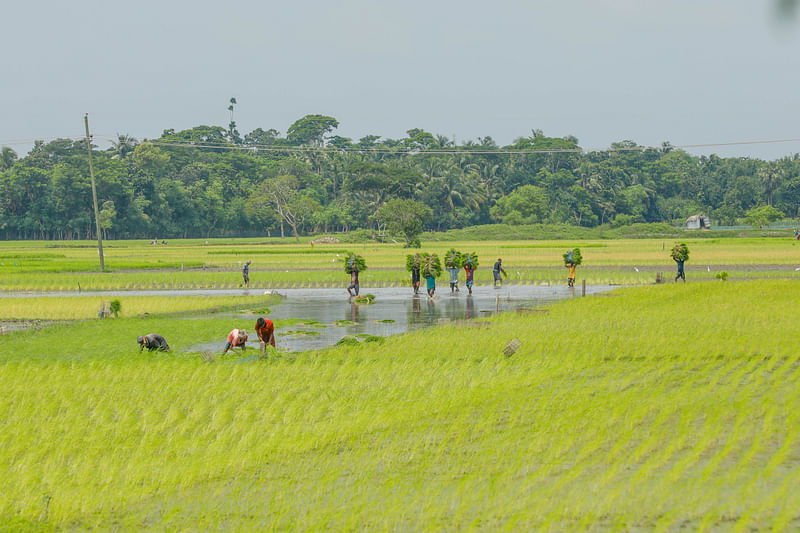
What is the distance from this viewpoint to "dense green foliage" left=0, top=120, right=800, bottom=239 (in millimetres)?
111250

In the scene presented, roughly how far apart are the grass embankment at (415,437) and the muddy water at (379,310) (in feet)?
10.8

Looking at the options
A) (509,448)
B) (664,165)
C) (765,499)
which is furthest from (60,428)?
(664,165)

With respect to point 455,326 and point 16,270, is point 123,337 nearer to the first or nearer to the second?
point 455,326

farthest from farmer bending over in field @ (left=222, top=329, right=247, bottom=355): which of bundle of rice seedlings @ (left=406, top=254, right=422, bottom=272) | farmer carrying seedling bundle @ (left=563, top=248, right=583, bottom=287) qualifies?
farmer carrying seedling bundle @ (left=563, top=248, right=583, bottom=287)

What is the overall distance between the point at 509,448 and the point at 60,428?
602 centimetres

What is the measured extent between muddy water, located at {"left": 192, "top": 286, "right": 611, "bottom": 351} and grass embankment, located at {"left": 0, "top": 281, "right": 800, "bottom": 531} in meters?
3.29

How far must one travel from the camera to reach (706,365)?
48.7 ft

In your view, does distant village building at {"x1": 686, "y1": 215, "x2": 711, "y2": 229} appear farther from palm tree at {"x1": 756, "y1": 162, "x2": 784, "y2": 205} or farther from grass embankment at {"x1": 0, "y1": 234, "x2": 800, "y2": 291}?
grass embankment at {"x1": 0, "y1": 234, "x2": 800, "y2": 291}

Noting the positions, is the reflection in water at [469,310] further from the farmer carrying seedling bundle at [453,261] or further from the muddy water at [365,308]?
the farmer carrying seedling bundle at [453,261]

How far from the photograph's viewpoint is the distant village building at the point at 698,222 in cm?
12044

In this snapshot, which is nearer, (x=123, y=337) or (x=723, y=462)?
(x=723, y=462)

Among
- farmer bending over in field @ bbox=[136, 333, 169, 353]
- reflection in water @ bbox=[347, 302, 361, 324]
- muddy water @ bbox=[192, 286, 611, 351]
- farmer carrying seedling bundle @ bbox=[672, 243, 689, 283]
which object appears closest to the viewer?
farmer bending over in field @ bbox=[136, 333, 169, 353]

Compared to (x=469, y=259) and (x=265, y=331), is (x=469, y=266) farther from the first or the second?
(x=265, y=331)

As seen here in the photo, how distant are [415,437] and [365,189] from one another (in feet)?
346
